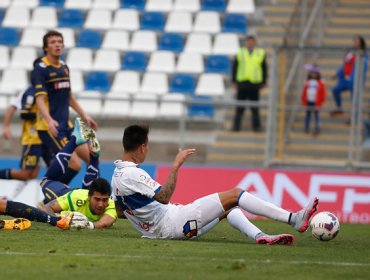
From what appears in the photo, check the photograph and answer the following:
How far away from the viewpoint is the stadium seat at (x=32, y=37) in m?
26.1

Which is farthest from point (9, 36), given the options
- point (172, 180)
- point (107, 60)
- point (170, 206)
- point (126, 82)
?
point (172, 180)

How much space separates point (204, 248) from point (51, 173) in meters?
4.42

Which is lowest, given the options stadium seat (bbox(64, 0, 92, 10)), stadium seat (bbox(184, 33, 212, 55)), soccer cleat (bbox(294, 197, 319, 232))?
soccer cleat (bbox(294, 197, 319, 232))

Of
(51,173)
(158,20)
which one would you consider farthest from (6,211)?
(158,20)

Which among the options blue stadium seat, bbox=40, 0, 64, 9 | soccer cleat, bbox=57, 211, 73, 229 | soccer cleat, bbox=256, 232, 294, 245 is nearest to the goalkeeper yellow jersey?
soccer cleat, bbox=57, 211, 73, 229

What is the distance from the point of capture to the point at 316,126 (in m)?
20.4

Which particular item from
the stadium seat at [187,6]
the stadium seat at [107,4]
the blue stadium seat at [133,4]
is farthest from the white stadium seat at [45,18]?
the stadium seat at [187,6]

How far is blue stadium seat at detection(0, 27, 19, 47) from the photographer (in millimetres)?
26281

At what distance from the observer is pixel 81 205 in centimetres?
1338

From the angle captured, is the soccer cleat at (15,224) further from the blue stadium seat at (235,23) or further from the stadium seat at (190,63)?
the blue stadium seat at (235,23)

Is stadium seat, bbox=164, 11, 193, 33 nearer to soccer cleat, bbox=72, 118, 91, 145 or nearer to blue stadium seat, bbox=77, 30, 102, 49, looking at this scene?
blue stadium seat, bbox=77, 30, 102, 49

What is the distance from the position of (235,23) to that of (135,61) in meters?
2.48

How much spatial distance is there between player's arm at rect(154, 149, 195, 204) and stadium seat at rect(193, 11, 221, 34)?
1467 centimetres

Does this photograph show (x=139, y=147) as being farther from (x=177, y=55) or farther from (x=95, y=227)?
(x=177, y=55)
